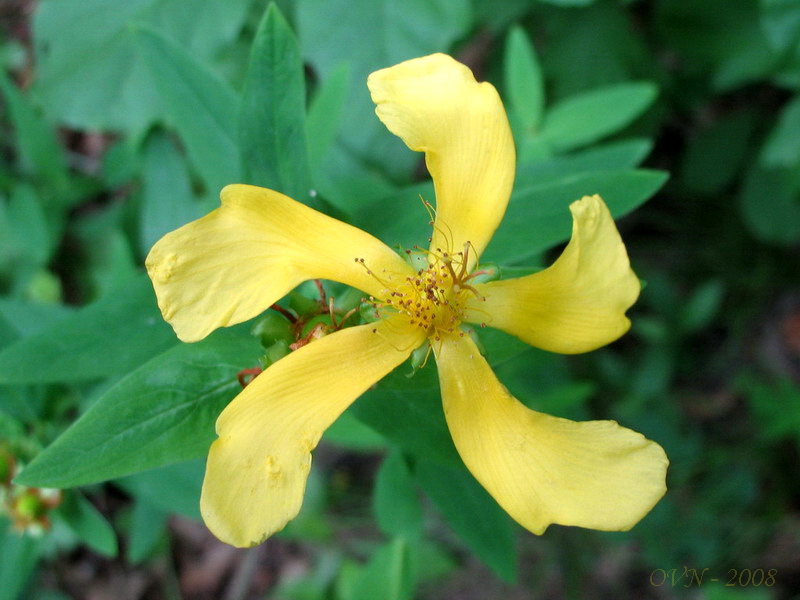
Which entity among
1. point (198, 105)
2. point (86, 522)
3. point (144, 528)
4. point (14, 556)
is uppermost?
point (198, 105)

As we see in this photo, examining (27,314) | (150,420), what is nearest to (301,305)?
(150,420)

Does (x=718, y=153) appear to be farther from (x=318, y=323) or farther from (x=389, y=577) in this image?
(x=318, y=323)

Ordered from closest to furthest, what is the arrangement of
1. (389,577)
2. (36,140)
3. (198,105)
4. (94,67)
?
(198,105) < (389,577) < (94,67) < (36,140)

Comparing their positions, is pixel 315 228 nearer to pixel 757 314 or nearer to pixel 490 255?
pixel 490 255

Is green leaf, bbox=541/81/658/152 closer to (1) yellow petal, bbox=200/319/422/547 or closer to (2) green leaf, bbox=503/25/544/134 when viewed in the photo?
(2) green leaf, bbox=503/25/544/134

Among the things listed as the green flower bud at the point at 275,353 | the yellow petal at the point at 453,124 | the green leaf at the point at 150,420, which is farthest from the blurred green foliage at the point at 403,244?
the yellow petal at the point at 453,124

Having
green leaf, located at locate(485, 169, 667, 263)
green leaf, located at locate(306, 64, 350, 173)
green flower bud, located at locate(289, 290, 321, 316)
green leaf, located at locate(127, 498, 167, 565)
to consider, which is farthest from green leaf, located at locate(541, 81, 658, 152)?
green leaf, located at locate(127, 498, 167, 565)

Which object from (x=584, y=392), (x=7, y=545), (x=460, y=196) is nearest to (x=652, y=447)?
(x=460, y=196)

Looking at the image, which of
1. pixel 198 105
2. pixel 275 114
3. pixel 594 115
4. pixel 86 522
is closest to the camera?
pixel 275 114
